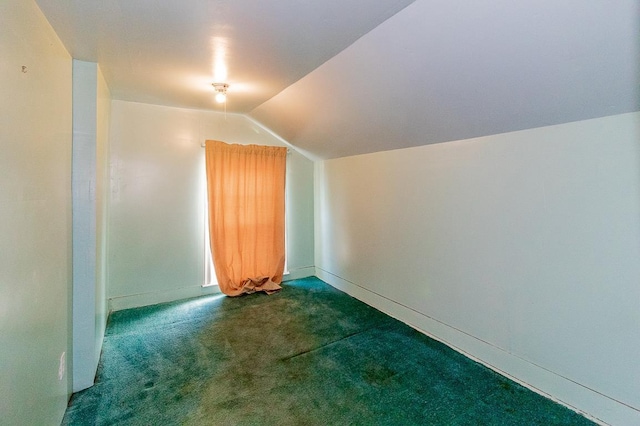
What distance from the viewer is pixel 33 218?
1.36 meters

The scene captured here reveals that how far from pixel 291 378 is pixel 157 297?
7.13 ft

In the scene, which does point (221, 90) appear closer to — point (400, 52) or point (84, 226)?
point (84, 226)

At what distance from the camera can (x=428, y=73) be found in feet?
5.96

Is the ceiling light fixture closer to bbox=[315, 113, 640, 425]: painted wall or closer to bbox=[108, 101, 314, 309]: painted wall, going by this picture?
bbox=[108, 101, 314, 309]: painted wall

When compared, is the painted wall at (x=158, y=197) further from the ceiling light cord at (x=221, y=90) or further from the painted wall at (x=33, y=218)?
the painted wall at (x=33, y=218)

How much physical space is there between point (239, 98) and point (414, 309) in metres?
2.66

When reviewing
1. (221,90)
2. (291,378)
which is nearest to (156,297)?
(291,378)

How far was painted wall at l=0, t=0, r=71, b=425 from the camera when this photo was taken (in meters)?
1.11

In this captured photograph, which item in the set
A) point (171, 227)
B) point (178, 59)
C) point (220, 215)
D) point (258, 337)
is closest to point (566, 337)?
point (258, 337)

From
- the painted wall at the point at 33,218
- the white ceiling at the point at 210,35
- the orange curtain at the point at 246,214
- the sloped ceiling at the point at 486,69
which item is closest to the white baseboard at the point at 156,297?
the orange curtain at the point at 246,214

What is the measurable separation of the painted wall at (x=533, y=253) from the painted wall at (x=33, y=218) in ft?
8.29

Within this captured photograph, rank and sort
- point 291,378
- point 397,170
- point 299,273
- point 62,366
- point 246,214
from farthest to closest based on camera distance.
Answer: point 299,273 < point 246,214 < point 397,170 < point 291,378 < point 62,366

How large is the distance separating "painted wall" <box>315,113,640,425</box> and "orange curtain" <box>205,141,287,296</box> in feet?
5.12

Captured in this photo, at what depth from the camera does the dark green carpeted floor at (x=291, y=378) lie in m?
1.76
